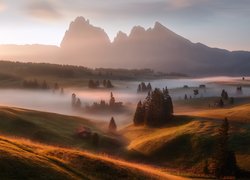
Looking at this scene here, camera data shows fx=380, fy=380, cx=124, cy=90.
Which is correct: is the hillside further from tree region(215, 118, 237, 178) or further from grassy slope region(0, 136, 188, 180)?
grassy slope region(0, 136, 188, 180)

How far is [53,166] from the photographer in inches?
1492

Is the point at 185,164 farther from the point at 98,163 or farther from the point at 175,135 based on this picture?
the point at 98,163

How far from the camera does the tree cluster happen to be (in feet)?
484

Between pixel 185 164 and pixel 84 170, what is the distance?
5971 cm

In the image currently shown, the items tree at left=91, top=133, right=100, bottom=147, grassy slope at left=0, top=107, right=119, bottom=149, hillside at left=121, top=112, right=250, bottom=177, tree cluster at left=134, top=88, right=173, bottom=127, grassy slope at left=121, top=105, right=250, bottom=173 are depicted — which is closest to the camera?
hillside at left=121, top=112, right=250, bottom=177

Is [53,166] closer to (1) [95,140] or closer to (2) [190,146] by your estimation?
(2) [190,146]

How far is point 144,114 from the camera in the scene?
15775 cm

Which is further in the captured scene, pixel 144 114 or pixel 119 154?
pixel 144 114

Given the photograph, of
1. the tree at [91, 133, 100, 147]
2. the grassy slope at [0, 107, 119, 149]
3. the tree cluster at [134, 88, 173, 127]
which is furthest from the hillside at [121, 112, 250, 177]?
the tree cluster at [134, 88, 173, 127]

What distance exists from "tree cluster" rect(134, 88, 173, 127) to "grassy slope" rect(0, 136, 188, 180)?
99640 millimetres

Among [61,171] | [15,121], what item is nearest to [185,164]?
[15,121]

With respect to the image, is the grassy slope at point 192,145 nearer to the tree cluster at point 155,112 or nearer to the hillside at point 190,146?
the hillside at point 190,146

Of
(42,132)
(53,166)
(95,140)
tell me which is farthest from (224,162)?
(42,132)

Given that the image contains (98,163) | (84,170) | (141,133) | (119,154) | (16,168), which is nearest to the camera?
(16,168)
